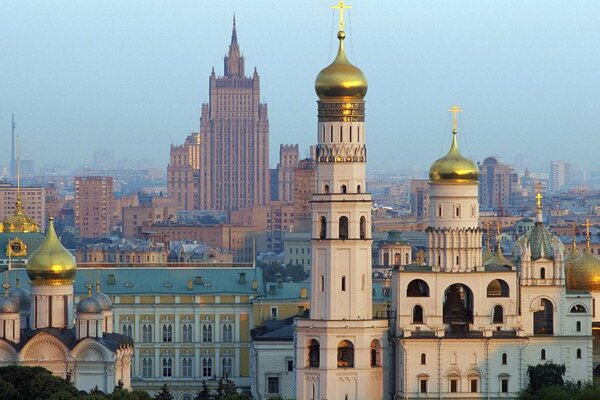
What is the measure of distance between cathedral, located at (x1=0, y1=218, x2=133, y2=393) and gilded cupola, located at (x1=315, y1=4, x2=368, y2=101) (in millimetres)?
8646

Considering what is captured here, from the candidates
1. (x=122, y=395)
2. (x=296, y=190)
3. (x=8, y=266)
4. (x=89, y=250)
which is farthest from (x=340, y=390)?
(x=296, y=190)

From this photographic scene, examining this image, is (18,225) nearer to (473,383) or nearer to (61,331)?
(61,331)

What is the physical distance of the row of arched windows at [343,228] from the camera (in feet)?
233

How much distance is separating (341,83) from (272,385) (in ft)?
36.5

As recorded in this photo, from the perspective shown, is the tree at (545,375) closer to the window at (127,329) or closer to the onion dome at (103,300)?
the onion dome at (103,300)

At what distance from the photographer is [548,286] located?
71.5m

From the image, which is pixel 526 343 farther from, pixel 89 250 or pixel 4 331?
pixel 89 250

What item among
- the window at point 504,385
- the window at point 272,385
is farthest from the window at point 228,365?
the window at point 504,385

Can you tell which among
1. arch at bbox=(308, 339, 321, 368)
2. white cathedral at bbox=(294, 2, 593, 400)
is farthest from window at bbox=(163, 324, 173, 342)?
arch at bbox=(308, 339, 321, 368)

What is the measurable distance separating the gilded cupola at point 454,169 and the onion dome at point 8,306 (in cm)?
1150

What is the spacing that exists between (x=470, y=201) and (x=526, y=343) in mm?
3824

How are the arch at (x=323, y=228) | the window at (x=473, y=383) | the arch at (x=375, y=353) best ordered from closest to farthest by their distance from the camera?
the window at (x=473, y=383) → the arch at (x=375, y=353) → the arch at (x=323, y=228)

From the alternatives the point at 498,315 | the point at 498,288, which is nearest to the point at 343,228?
the point at 498,288

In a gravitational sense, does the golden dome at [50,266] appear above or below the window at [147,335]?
above
